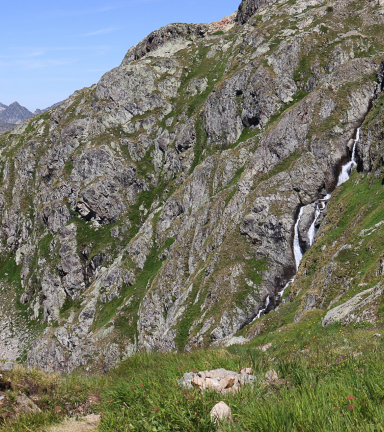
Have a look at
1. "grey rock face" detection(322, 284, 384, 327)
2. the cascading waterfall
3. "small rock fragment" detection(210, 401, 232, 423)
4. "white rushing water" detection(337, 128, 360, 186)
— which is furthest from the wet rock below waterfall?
"white rushing water" detection(337, 128, 360, 186)

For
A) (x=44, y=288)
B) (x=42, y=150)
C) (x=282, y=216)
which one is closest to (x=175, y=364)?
(x=282, y=216)

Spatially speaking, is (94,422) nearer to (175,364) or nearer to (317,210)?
(175,364)

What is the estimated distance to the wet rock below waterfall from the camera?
6.53 metres

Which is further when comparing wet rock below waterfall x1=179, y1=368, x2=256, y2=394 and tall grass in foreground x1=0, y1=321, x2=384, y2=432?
wet rock below waterfall x1=179, y1=368, x2=256, y2=394

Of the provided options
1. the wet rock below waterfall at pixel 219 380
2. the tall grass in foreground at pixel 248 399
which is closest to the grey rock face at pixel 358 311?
the tall grass in foreground at pixel 248 399

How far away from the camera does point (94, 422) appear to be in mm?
7230

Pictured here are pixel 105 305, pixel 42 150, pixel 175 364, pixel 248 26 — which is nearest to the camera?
pixel 175 364

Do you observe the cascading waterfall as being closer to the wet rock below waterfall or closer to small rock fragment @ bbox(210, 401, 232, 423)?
the wet rock below waterfall

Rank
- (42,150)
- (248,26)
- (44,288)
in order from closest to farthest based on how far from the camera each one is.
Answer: (44,288), (248,26), (42,150)

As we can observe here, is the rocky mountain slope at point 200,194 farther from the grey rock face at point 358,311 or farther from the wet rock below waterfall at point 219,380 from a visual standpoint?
the wet rock below waterfall at point 219,380

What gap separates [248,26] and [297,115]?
8437 cm

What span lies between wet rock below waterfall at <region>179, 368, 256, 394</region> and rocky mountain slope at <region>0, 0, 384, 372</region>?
14233 mm

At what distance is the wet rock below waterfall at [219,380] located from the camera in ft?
21.4

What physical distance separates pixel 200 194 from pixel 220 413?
79.5 metres
